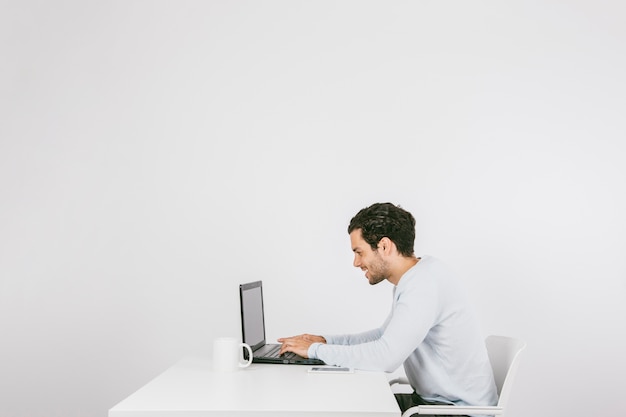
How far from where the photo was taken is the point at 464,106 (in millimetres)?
4156

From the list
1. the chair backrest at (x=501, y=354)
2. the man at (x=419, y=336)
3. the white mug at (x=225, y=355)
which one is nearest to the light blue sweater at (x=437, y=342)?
the man at (x=419, y=336)

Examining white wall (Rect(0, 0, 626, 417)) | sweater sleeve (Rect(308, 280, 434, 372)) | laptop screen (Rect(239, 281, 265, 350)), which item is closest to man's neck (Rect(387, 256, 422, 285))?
sweater sleeve (Rect(308, 280, 434, 372))

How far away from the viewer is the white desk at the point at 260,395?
1888 millimetres

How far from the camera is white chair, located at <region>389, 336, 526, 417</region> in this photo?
2393 millimetres

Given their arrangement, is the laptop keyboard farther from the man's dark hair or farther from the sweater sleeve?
the man's dark hair

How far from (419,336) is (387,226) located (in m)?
0.48

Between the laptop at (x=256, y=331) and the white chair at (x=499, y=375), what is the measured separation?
1.56 feet

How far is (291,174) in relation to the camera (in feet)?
13.6

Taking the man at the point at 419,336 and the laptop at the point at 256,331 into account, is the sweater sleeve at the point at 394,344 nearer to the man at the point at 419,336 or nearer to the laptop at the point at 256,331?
the man at the point at 419,336

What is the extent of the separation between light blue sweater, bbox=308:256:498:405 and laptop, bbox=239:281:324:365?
0.47ft

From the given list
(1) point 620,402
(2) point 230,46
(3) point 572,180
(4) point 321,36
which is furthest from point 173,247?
(1) point 620,402

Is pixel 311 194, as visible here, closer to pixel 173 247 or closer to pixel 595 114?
pixel 173 247

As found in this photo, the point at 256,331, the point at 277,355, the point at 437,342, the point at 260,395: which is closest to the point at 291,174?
the point at 256,331

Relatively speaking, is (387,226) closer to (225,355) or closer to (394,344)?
(394,344)
